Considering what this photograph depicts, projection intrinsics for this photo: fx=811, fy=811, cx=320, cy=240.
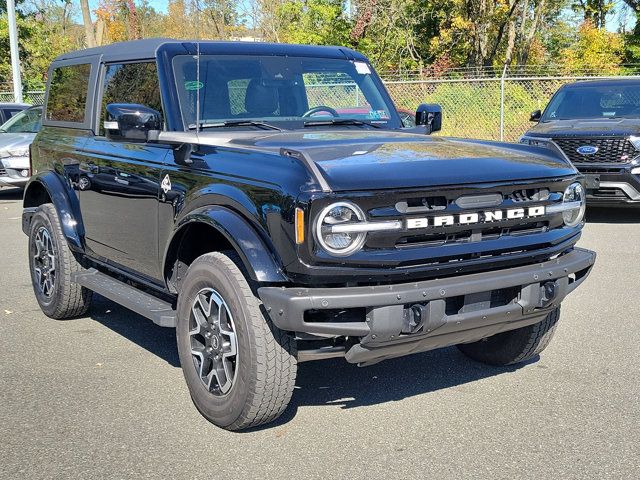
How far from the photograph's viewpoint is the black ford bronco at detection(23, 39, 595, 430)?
11.6ft

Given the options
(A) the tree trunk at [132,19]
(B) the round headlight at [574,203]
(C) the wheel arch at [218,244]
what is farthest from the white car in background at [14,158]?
(A) the tree trunk at [132,19]

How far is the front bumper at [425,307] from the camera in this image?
345cm

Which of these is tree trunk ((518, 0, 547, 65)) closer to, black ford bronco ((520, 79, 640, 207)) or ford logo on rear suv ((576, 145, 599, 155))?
black ford bronco ((520, 79, 640, 207))

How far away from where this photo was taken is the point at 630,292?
6883mm

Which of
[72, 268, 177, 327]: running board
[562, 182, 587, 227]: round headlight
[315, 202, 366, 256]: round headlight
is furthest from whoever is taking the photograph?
[72, 268, 177, 327]: running board

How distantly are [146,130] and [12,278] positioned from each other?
3.85m

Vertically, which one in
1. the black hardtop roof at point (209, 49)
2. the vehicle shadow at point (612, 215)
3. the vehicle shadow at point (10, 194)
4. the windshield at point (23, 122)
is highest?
the black hardtop roof at point (209, 49)

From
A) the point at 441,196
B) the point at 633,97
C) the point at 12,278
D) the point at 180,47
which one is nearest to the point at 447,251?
the point at 441,196

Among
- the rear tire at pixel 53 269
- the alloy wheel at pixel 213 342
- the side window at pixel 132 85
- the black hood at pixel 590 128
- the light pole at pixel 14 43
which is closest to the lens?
the alloy wheel at pixel 213 342

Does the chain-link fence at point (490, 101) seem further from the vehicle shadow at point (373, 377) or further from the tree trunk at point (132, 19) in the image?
the tree trunk at point (132, 19)

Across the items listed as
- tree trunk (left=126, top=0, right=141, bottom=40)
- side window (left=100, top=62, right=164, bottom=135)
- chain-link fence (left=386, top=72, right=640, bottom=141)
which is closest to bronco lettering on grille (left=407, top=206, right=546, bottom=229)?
side window (left=100, top=62, right=164, bottom=135)

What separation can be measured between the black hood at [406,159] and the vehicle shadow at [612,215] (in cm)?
715

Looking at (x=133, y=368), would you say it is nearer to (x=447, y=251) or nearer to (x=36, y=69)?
(x=447, y=251)

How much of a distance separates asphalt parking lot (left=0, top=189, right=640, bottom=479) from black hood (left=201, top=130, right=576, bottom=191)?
1.25 meters
